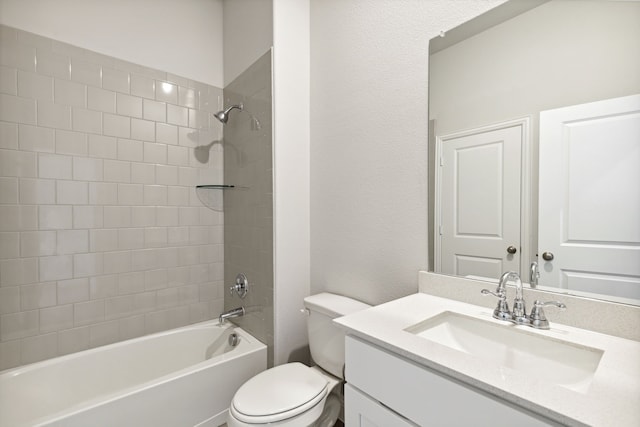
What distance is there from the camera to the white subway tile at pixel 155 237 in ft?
6.31

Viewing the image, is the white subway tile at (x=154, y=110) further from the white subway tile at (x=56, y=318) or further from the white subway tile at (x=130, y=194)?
the white subway tile at (x=56, y=318)

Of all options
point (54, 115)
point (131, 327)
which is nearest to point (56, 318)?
point (131, 327)

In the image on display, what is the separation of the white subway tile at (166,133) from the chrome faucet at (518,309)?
201 centimetres

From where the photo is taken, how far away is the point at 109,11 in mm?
1785

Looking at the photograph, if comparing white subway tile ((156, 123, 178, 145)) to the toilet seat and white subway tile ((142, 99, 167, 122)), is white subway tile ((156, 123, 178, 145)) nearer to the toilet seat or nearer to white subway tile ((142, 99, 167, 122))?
white subway tile ((142, 99, 167, 122))

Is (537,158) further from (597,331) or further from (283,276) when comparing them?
(283,276)

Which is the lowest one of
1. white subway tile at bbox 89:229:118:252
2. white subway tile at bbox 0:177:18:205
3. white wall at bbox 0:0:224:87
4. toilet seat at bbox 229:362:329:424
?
toilet seat at bbox 229:362:329:424

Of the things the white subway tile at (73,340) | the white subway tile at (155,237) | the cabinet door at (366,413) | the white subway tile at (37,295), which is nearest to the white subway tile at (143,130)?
the white subway tile at (155,237)

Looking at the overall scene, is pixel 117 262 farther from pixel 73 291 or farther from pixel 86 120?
pixel 86 120

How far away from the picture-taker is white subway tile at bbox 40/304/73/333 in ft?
5.26

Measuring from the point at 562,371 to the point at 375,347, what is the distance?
1.54 feet

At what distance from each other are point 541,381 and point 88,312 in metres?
2.14

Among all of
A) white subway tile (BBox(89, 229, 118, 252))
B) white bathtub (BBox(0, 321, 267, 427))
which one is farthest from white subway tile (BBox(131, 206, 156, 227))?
white bathtub (BBox(0, 321, 267, 427))

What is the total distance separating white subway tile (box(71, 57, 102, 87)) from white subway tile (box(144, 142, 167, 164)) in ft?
1.39
